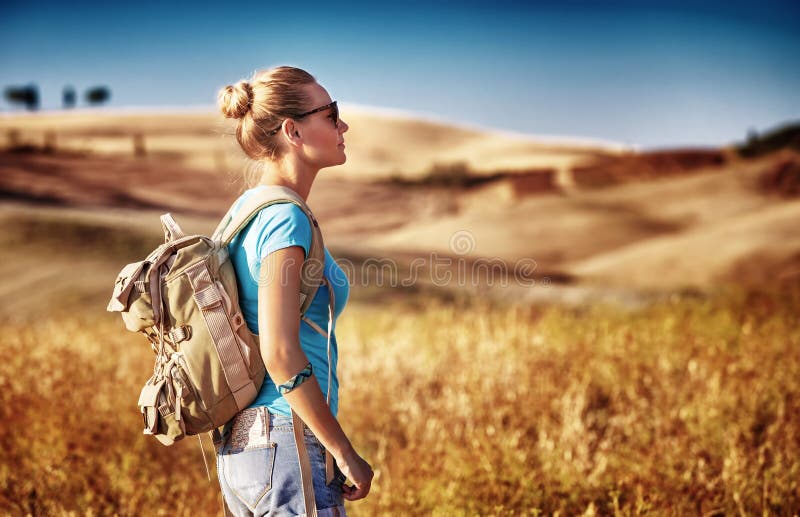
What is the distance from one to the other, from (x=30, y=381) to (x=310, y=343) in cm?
337

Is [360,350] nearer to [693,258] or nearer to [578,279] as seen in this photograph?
[578,279]

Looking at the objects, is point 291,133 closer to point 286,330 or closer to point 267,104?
point 267,104

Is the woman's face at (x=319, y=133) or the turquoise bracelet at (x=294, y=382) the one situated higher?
the woman's face at (x=319, y=133)

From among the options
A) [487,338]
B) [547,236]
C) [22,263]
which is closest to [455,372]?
[487,338]

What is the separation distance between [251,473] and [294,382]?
0.89 ft

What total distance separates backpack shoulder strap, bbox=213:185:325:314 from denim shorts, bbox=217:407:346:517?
29 centimetres

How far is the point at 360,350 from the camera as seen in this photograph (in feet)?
19.5

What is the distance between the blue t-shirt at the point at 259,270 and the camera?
5.08 ft

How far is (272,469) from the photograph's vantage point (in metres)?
1.61

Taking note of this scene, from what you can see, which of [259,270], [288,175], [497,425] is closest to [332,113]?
[288,175]

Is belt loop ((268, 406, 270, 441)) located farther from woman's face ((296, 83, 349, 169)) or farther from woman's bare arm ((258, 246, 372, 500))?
woman's face ((296, 83, 349, 169))

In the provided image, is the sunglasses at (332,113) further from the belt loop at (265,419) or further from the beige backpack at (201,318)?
the belt loop at (265,419)

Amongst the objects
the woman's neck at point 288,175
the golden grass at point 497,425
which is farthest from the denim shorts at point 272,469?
the golden grass at point 497,425

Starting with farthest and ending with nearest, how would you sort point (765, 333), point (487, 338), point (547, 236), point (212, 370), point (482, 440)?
point (547, 236) < point (765, 333) < point (487, 338) < point (482, 440) < point (212, 370)
